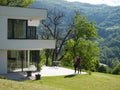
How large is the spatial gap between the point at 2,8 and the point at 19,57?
18.8 feet

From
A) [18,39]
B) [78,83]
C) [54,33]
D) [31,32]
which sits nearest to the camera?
[78,83]

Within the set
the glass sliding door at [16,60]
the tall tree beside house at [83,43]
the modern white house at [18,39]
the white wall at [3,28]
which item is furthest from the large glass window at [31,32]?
the tall tree beside house at [83,43]

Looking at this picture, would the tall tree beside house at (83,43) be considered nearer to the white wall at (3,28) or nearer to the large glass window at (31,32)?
the large glass window at (31,32)

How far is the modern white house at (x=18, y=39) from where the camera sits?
3186 cm

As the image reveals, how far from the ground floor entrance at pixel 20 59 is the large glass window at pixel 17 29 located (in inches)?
65.3

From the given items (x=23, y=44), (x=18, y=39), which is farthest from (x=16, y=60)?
(x=18, y=39)

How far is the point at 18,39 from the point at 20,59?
272cm

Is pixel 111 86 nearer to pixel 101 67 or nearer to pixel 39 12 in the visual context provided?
pixel 39 12

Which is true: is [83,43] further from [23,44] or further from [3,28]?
[3,28]

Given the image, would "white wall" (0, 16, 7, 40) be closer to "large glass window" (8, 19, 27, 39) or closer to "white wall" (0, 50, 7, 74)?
"large glass window" (8, 19, 27, 39)

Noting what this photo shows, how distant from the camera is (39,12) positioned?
1346 inches

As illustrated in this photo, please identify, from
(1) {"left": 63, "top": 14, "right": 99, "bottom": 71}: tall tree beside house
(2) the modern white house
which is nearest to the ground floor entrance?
(2) the modern white house

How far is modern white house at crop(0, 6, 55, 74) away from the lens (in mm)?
31859

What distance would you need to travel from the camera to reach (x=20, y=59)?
34.2 metres
